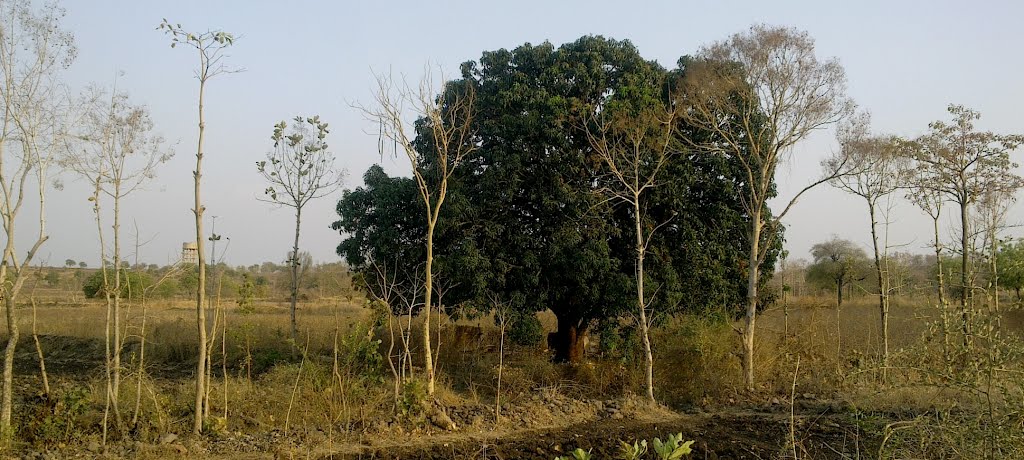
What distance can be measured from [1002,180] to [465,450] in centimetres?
1164

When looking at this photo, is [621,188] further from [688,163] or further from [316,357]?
[316,357]

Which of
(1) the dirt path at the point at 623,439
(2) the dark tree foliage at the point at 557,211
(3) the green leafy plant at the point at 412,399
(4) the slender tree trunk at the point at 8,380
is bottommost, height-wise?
(1) the dirt path at the point at 623,439

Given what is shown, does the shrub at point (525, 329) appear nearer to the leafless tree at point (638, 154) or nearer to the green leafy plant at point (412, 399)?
the leafless tree at point (638, 154)

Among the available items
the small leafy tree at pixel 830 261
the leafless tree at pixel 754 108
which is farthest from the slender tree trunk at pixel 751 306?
the small leafy tree at pixel 830 261

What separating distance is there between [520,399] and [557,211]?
3869mm

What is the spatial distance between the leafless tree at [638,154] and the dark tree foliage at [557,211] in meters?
0.29

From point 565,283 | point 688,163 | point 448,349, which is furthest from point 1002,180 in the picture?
point 448,349

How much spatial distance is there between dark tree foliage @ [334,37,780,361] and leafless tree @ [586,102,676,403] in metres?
0.29

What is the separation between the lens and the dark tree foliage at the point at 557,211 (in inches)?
510

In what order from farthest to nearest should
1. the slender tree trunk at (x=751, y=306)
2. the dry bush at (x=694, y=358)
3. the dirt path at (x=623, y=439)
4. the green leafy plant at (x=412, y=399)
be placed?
the dry bush at (x=694, y=358) → the slender tree trunk at (x=751, y=306) → the green leafy plant at (x=412, y=399) → the dirt path at (x=623, y=439)

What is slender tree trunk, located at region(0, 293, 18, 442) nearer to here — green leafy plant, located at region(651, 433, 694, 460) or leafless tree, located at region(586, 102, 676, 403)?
green leafy plant, located at region(651, 433, 694, 460)

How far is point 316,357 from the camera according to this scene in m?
13.5

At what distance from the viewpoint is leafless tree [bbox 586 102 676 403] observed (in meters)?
12.1

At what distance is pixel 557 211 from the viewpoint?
13391 millimetres
